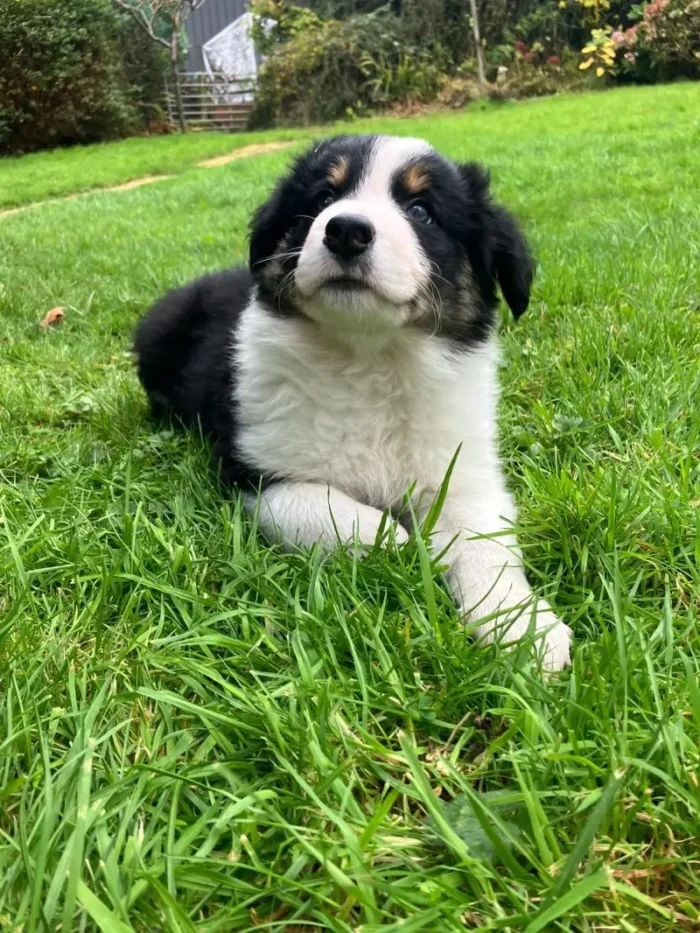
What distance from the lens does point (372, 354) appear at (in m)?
2.38

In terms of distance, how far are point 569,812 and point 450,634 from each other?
45cm

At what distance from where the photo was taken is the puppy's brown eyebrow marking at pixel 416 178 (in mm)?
2426

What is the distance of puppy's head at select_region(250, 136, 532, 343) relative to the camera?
2.15 m

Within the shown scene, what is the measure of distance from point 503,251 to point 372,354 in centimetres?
59

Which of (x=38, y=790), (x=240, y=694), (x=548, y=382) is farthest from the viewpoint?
(x=548, y=382)

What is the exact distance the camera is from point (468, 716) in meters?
1.47

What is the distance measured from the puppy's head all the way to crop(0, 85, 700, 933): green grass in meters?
0.57

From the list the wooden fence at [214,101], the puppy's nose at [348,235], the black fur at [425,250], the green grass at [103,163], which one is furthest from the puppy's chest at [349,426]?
the wooden fence at [214,101]

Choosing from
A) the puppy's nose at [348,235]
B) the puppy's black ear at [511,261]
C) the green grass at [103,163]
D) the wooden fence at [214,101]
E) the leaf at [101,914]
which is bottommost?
the leaf at [101,914]

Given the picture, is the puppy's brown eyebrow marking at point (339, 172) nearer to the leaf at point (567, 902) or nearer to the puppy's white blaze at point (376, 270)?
the puppy's white blaze at point (376, 270)

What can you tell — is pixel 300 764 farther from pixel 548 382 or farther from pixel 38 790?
pixel 548 382

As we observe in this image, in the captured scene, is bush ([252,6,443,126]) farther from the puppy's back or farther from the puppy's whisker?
the puppy's whisker

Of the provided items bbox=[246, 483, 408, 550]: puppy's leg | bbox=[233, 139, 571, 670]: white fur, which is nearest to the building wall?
bbox=[233, 139, 571, 670]: white fur

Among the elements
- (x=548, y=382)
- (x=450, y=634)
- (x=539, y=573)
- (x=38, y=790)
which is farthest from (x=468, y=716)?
(x=548, y=382)
